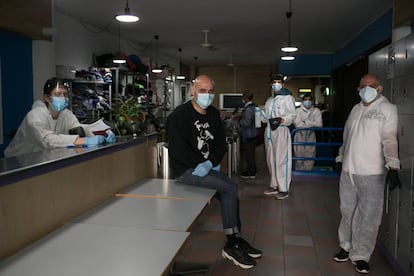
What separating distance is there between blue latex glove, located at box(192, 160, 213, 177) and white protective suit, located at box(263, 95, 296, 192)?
2.68 metres

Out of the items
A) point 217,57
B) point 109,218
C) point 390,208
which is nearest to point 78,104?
point 109,218

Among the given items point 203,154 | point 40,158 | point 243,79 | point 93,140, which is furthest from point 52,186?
point 243,79

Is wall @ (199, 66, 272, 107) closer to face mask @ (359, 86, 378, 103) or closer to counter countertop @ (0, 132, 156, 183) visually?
face mask @ (359, 86, 378, 103)

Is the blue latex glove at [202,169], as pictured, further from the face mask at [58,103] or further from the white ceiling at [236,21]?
the white ceiling at [236,21]

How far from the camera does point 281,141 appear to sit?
568 centimetres

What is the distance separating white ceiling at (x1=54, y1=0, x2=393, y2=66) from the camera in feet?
20.4

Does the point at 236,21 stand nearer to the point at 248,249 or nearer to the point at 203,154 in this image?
the point at 203,154

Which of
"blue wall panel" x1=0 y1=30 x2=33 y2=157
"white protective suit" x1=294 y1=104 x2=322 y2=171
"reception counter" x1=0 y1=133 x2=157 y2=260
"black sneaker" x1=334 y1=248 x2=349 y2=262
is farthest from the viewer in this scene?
"white protective suit" x1=294 y1=104 x2=322 y2=171

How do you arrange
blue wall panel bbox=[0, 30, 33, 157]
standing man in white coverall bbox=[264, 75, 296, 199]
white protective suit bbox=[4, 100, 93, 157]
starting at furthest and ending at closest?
standing man in white coverall bbox=[264, 75, 296, 199] < blue wall panel bbox=[0, 30, 33, 157] < white protective suit bbox=[4, 100, 93, 157]

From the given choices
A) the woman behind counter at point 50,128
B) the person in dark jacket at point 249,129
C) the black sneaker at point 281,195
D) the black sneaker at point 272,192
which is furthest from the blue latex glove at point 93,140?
the person in dark jacket at point 249,129

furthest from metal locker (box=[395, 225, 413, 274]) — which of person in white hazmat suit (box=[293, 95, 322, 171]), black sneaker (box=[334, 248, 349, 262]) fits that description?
Result: person in white hazmat suit (box=[293, 95, 322, 171])

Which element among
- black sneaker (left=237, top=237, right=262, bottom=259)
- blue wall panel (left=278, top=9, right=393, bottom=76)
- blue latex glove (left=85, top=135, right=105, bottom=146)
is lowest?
black sneaker (left=237, top=237, right=262, bottom=259)

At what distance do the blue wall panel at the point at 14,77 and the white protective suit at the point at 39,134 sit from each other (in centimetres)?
252

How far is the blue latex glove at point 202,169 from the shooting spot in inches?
124
